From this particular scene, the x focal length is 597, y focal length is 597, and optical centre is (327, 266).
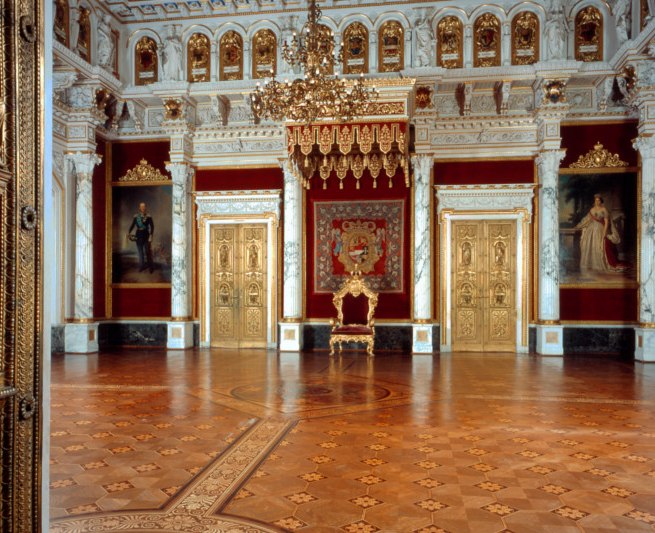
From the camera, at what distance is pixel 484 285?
12047 mm

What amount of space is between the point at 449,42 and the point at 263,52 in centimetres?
365

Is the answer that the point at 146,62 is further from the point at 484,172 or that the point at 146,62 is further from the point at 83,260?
the point at 484,172

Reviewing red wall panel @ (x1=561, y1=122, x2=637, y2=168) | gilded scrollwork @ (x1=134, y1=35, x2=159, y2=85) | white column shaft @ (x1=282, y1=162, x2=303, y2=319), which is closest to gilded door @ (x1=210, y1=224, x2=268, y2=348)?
white column shaft @ (x1=282, y1=162, x2=303, y2=319)

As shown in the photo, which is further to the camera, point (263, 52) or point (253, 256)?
point (253, 256)

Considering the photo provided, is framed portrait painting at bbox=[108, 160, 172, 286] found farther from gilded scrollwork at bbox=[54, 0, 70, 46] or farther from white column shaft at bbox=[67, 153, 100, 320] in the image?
gilded scrollwork at bbox=[54, 0, 70, 46]

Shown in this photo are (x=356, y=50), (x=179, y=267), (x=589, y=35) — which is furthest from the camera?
(x=179, y=267)

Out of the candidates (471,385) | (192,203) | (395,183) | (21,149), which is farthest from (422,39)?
(21,149)

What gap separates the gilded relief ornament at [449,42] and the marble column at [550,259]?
247 cm

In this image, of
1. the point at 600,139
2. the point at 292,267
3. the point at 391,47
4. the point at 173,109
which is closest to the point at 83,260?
the point at 173,109

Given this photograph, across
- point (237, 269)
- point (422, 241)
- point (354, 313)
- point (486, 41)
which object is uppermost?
point (486, 41)

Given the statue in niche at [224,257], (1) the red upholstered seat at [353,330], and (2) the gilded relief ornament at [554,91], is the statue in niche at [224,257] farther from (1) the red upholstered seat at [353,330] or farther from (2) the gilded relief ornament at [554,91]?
(2) the gilded relief ornament at [554,91]

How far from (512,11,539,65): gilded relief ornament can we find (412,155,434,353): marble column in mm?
2495

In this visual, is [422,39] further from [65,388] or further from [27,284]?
[27,284]

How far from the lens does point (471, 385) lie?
7.86 m
